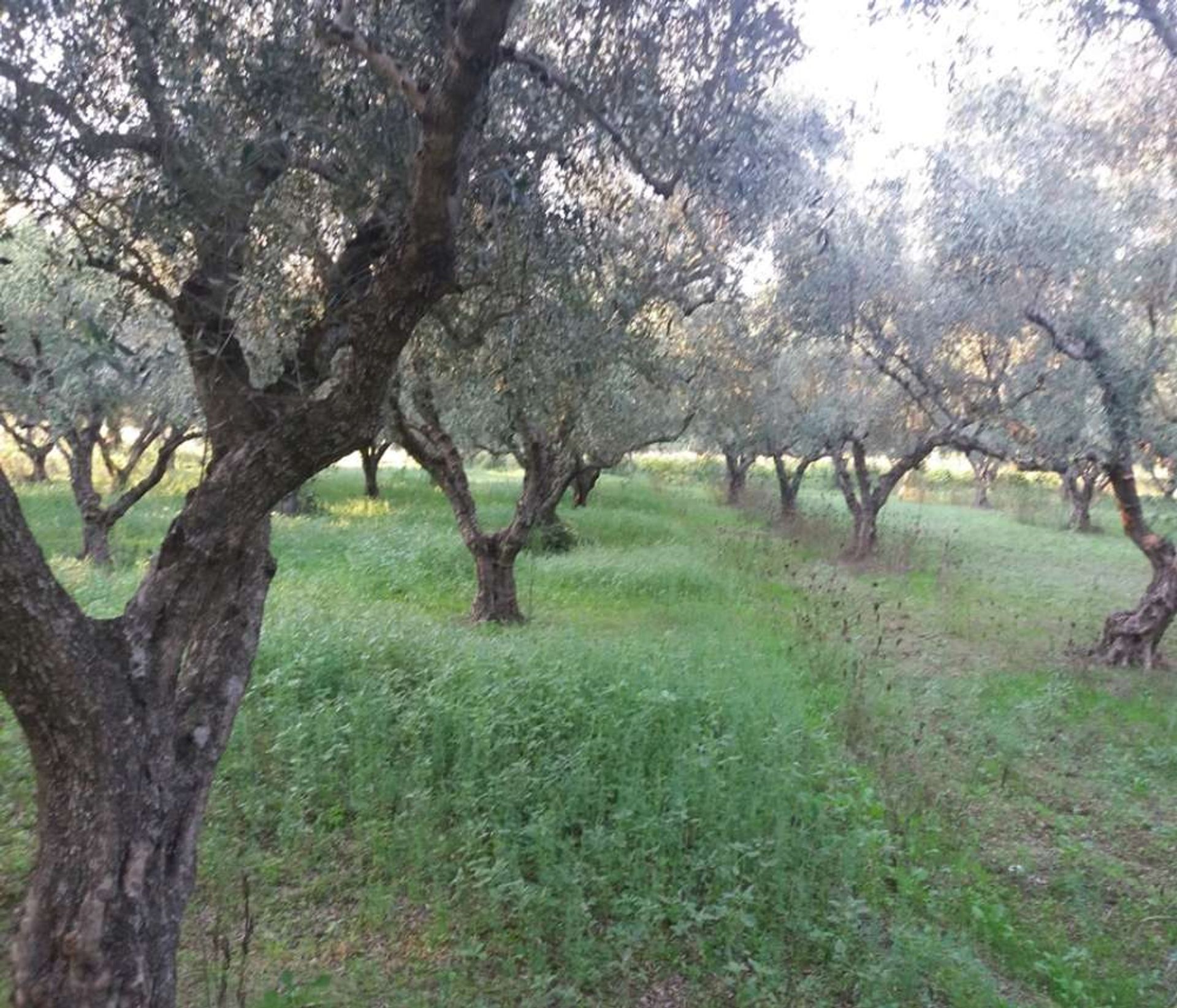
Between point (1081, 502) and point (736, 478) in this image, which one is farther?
point (736, 478)

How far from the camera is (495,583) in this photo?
39.4 ft

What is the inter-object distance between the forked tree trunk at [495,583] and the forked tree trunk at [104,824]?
8.01m

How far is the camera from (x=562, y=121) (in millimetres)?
5625

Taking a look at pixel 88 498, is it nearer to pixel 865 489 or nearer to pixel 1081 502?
pixel 865 489

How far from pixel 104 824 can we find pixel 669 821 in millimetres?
3252

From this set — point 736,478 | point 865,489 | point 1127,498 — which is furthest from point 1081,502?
point 1127,498

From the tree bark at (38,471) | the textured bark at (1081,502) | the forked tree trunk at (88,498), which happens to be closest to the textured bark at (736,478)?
the textured bark at (1081,502)

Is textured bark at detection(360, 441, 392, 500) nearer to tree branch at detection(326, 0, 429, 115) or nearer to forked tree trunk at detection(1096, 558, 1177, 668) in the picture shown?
forked tree trunk at detection(1096, 558, 1177, 668)

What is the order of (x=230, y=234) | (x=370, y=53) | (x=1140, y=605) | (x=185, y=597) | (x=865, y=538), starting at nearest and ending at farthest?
(x=185, y=597), (x=370, y=53), (x=230, y=234), (x=1140, y=605), (x=865, y=538)

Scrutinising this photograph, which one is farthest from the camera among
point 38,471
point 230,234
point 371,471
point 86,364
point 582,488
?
point 371,471

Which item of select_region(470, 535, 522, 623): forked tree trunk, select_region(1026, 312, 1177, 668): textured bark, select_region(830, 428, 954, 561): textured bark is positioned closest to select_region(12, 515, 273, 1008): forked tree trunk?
select_region(470, 535, 522, 623): forked tree trunk

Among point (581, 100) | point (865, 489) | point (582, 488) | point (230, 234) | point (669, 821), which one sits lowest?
point (669, 821)

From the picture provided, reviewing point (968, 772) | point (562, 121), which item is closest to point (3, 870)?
point (562, 121)

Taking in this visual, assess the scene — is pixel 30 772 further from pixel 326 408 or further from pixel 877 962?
pixel 877 962
